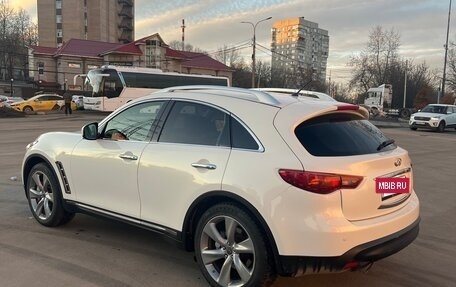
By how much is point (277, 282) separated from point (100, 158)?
7.15ft

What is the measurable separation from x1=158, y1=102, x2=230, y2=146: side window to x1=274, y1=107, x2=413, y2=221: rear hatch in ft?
2.18

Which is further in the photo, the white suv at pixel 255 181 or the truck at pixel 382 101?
the truck at pixel 382 101

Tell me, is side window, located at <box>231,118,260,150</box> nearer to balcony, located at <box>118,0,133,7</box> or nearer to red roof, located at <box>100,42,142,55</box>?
red roof, located at <box>100,42,142,55</box>

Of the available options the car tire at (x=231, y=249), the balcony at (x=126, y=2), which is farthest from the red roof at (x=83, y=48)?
the car tire at (x=231, y=249)

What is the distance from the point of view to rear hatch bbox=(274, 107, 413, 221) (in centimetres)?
333

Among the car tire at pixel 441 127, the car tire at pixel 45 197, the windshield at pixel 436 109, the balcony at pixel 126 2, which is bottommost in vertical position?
the car tire at pixel 441 127

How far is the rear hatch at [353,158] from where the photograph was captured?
3.33 metres

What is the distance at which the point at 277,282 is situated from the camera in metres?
3.89

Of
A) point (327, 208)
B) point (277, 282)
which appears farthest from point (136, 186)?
point (327, 208)

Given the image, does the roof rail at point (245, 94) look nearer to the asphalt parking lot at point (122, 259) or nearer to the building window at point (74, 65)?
the asphalt parking lot at point (122, 259)

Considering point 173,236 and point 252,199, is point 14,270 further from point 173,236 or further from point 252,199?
point 252,199

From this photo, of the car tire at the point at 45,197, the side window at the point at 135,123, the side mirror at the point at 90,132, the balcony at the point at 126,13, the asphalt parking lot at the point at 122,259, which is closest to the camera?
the asphalt parking lot at the point at 122,259

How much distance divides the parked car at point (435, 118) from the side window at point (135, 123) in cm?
2614

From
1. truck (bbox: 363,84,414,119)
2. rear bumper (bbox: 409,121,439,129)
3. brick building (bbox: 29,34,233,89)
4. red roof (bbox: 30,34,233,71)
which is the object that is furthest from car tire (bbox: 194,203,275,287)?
red roof (bbox: 30,34,233,71)
